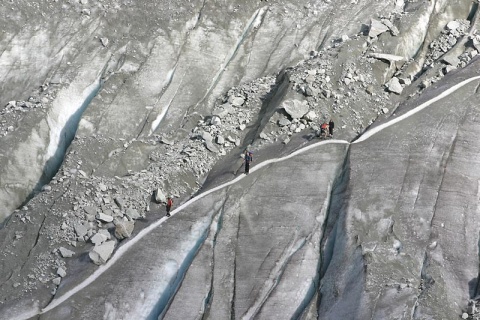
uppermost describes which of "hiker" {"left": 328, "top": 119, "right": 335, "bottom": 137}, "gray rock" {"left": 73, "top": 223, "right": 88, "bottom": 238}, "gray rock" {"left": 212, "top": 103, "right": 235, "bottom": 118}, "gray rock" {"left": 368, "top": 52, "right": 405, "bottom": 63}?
"gray rock" {"left": 368, "top": 52, "right": 405, "bottom": 63}

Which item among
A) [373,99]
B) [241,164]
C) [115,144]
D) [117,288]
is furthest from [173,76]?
[117,288]

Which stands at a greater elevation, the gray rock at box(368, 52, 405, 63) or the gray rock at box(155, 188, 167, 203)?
the gray rock at box(368, 52, 405, 63)

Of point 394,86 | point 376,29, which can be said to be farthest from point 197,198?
point 376,29

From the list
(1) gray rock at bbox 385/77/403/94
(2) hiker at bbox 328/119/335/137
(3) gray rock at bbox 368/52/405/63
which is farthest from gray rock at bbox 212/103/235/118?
(1) gray rock at bbox 385/77/403/94

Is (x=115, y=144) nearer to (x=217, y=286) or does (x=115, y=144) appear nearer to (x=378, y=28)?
(x=217, y=286)

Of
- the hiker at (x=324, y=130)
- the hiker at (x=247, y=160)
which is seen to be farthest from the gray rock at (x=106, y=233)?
the hiker at (x=324, y=130)

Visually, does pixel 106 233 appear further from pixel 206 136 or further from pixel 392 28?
pixel 392 28

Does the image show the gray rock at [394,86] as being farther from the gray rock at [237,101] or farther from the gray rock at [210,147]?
the gray rock at [210,147]

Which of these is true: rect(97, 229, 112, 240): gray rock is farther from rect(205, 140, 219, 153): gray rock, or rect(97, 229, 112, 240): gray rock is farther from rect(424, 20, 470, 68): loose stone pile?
rect(424, 20, 470, 68): loose stone pile
